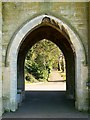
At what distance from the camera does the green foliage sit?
34141 millimetres

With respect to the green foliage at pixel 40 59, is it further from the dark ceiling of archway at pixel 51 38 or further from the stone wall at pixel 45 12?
the stone wall at pixel 45 12

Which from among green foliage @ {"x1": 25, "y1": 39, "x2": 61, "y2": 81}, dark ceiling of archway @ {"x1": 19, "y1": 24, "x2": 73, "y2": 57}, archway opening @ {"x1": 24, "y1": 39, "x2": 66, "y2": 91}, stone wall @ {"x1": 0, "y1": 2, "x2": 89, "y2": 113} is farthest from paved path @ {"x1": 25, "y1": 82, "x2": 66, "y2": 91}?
stone wall @ {"x1": 0, "y1": 2, "x2": 89, "y2": 113}

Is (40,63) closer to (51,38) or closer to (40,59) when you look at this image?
(40,59)

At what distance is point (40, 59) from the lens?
3650 cm

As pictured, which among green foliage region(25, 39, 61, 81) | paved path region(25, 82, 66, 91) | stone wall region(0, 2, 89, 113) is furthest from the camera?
green foliage region(25, 39, 61, 81)

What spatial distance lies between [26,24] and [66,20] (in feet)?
5.60

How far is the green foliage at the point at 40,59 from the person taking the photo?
112 feet

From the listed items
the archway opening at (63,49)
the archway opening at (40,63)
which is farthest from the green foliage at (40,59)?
the archway opening at (63,49)

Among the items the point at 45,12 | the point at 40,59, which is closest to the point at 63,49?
the point at 45,12

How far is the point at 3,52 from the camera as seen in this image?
1300cm

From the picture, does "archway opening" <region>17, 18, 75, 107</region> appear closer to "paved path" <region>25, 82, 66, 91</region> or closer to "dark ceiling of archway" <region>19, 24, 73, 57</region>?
"dark ceiling of archway" <region>19, 24, 73, 57</region>

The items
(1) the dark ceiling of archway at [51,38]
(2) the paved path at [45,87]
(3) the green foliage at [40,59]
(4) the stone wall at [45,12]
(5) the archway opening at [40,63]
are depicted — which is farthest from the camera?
(3) the green foliage at [40,59]

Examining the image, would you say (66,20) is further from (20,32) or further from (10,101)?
(10,101)

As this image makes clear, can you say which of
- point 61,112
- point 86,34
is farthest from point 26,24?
point 61,112
